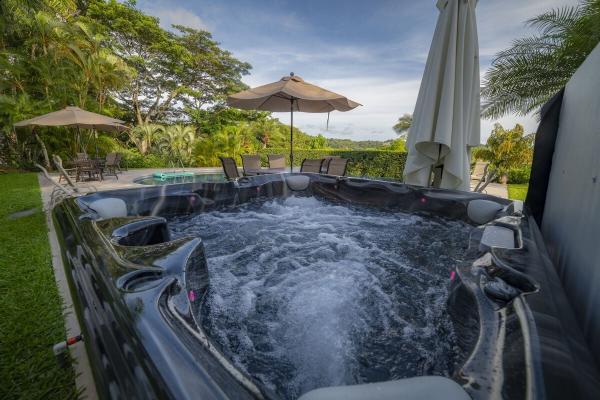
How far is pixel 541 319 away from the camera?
71cm

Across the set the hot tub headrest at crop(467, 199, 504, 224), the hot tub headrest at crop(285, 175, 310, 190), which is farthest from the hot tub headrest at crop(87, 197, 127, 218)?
the hot tub headrest at crop(467, 199, 504, 224)

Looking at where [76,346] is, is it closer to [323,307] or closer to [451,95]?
[323,307]

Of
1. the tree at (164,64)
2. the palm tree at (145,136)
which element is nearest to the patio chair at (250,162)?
the palm tree at (145,136)

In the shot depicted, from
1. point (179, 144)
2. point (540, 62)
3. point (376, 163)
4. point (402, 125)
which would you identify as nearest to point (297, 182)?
point (376, 163)

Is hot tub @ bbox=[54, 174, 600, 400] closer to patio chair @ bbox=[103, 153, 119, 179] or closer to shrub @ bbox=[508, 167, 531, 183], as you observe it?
patio chair @ bbox=[103, 153, 119, 179]

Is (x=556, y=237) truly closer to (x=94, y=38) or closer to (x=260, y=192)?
(x=260, y=192)

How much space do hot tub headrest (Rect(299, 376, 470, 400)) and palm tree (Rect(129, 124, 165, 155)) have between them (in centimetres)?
1266

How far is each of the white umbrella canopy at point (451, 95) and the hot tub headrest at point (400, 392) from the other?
2.21 m

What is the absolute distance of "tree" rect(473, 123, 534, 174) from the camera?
28.7 ft

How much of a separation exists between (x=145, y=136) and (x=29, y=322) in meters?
11.9

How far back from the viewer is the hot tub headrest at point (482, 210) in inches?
90.6

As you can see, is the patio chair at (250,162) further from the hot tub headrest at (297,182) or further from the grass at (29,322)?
the grass at (29,322)

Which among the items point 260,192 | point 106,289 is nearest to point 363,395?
point 106,289

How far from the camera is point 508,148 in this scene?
891 cm
